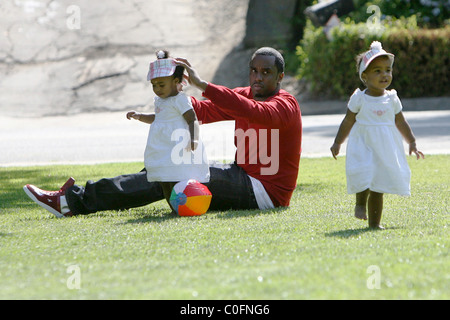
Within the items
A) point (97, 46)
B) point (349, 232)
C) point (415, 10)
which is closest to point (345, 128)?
point (349, 232)

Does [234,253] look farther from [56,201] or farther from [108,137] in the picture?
[108,137]

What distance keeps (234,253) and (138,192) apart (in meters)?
1.79

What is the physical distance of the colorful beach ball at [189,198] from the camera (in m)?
5.34

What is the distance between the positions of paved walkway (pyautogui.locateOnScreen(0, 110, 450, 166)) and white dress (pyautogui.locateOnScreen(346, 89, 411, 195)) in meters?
5.08

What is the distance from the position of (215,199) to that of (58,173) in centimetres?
351

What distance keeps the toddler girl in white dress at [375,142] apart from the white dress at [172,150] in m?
1.20

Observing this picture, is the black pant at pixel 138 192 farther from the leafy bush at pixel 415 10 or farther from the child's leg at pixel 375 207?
the leafy bush at pixel 415 10

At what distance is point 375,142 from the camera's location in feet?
15.2

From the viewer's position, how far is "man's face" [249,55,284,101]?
18.5 ft

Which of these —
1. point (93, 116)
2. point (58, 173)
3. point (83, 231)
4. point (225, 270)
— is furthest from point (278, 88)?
point (93, 116)

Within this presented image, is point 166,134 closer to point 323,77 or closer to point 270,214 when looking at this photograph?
point 270,214

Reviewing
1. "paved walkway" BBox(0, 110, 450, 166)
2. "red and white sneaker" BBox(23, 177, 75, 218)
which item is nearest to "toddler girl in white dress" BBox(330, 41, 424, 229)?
"red and white sneaker" BBox(23, 177, 75, 218)
